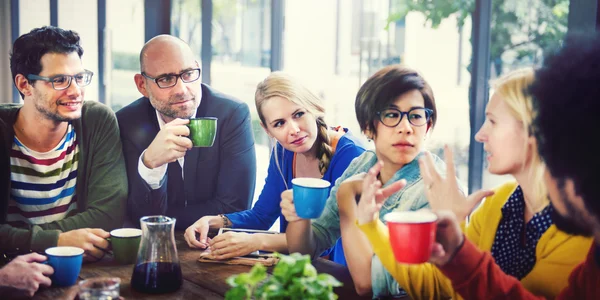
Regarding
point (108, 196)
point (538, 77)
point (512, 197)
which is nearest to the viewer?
point (538, 77)

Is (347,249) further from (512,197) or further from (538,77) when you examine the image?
(538,77)

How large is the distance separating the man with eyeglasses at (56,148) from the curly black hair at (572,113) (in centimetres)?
167

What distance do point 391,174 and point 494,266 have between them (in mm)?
683

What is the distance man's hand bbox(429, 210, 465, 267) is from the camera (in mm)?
1252

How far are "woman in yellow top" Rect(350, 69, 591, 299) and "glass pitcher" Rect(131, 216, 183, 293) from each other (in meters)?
0.51

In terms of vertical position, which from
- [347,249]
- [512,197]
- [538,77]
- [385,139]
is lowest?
[347,249]

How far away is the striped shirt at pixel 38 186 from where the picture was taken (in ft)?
7.75

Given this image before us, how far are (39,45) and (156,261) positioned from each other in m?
1.23

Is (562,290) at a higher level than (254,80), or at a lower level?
lower

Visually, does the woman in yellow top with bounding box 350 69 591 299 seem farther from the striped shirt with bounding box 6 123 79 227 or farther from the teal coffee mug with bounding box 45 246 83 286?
the striped shirt with bounding box 6 123 79 227

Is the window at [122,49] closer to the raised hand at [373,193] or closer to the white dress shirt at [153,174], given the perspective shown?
the white dress shirt at [153,174]

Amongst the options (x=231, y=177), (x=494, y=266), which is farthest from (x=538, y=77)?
(x=231, y=177)

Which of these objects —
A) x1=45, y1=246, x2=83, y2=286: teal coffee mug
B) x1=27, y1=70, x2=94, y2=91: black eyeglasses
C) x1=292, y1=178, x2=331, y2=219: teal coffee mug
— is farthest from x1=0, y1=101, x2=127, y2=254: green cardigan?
x1=292, y1=178, x2=331, y2=219: teal coffee mug

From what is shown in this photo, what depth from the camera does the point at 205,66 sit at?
454 cm
